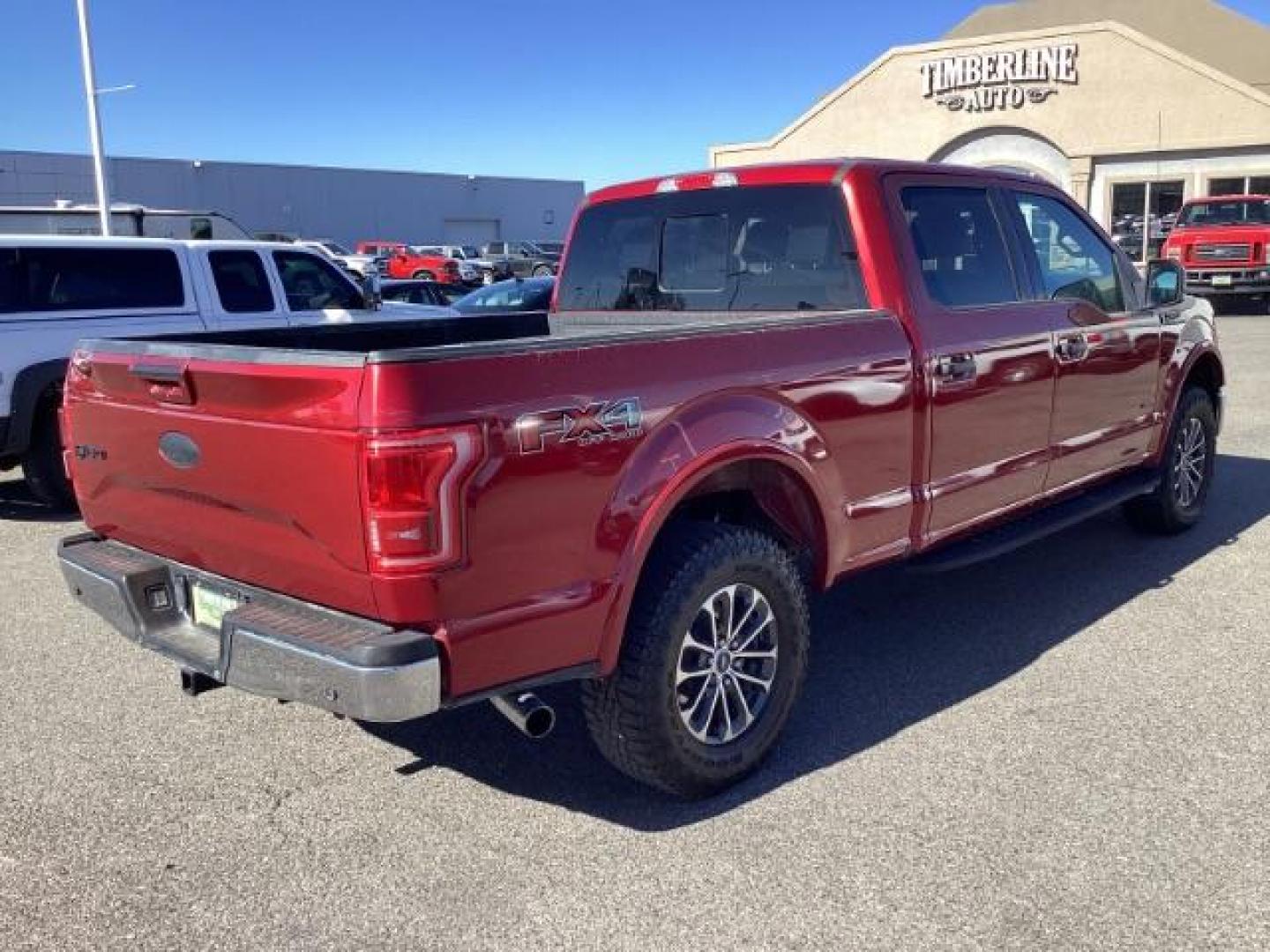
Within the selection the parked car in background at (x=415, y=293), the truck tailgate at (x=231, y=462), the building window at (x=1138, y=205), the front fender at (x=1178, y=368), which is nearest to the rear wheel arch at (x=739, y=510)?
the truck tailgate at (x=231, y=462)

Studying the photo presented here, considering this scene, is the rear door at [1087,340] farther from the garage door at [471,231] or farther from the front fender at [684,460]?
the garage door at [471,231]

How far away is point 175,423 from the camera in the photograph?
3236 millimetres

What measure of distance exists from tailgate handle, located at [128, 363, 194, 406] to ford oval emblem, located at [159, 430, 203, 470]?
0.10 m

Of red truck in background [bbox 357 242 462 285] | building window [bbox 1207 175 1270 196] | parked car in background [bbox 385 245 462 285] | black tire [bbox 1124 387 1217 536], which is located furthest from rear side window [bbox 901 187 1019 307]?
building window [bbox 1207 175 1270 196]

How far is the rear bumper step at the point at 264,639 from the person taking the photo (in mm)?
2744

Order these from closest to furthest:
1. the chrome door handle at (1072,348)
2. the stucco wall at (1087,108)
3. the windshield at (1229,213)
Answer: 1. the chrome door handle at (1072,348)
2. the windshield at (1229,213)
3. the stucco wall at (1087,108)

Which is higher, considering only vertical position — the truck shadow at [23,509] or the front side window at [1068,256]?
the front side window at [1068,256]

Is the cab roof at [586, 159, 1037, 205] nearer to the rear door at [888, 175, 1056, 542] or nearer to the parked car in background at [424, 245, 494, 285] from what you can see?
the rear door at [888, 175, 1056, 542]

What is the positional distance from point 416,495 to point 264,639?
0.64 meters

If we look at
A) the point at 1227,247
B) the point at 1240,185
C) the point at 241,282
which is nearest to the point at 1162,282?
the point at 241,282

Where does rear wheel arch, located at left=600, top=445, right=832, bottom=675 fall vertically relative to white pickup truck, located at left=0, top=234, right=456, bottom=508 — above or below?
below

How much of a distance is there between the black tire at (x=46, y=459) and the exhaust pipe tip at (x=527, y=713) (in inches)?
223

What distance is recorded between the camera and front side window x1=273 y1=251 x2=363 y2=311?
945cm

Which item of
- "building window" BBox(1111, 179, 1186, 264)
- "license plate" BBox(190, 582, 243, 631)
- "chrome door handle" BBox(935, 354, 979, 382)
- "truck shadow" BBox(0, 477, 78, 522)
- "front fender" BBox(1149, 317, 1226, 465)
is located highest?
"building window" BBox(1111, 179, 1186, 264)
